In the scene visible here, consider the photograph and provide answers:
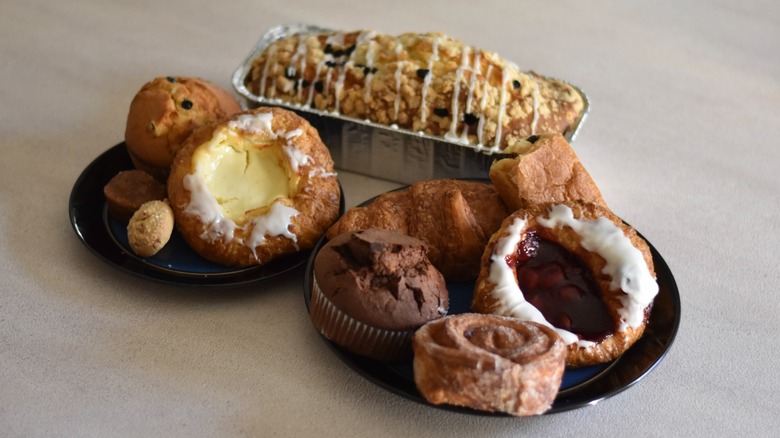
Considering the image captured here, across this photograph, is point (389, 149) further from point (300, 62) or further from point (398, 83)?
point (300, 62)

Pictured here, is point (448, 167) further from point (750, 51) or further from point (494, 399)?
point (750, 51)

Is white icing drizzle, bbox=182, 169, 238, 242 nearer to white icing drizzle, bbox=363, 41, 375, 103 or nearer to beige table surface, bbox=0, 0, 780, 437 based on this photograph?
beige table surface, bbox=0, 0, 780, 437

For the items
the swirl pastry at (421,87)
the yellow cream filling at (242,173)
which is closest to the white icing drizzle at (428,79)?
the swirl pastry at (421,87)

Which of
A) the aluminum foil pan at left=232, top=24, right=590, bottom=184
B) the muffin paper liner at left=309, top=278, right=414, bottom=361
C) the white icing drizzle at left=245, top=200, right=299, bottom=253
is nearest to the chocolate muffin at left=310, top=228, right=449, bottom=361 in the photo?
the muffin paper liner at left=309, top=278, right=414, bottom=361

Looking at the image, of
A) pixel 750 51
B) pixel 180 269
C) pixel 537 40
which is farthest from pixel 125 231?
pixel 750 51

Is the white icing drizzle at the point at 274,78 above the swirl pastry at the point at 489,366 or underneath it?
above

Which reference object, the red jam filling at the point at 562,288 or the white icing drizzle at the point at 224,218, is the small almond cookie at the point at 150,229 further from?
the red jam filling at the point at 562,288
